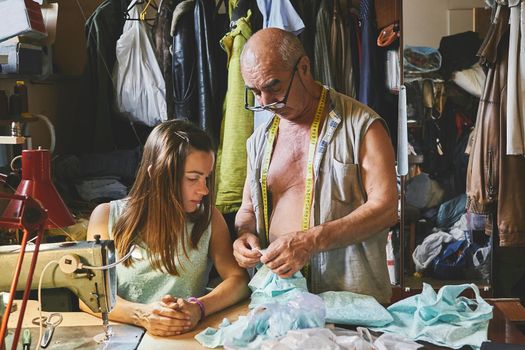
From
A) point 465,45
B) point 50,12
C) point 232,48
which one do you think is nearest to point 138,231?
point 232,48

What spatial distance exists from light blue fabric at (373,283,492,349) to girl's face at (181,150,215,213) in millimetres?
686

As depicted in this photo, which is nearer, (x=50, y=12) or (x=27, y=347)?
(x=27, y=347)

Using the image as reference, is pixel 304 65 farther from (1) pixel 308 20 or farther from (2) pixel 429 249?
(2) pixel 429 249

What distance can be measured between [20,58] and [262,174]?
4.92 ft

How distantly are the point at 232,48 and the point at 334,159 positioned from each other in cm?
148

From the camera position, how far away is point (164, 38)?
148 inches

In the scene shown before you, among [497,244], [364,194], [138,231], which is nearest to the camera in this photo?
[138,231]

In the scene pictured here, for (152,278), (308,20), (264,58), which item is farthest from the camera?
(308,20)

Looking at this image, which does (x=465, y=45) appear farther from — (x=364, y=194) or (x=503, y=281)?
(x=364, y=194)

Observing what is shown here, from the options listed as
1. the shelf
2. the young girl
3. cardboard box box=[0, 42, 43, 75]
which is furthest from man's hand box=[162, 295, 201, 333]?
cardboard box box=[0, 42, 43, 75]

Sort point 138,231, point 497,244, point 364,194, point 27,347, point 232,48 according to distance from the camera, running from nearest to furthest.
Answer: point 27,347 → point 138,231 → point 364,194 → point 232,48 → point 497,244

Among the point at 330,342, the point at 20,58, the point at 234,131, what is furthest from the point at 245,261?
the point at 20,58

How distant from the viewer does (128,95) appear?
3.72m

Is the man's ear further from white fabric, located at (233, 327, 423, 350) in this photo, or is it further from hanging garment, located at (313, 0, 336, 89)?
hanging garment, located at (313, 0, 336, 89)
